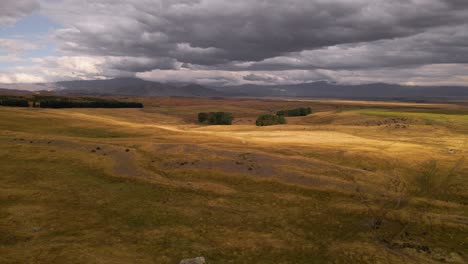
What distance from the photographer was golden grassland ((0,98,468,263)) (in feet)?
94.3

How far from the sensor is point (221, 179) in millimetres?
50938

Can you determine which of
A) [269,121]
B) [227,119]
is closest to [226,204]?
[269,121]

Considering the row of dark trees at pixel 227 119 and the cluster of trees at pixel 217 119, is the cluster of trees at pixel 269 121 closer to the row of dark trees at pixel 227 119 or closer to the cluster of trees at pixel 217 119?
the row of dark trees at pixel 227 119

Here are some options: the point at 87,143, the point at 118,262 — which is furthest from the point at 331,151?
the point at 118,262

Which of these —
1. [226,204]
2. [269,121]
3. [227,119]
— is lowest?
[226,204]

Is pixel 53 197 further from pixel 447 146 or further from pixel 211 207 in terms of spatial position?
pixel 447 146

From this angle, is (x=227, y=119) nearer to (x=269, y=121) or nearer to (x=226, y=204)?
(x=269, y=121)

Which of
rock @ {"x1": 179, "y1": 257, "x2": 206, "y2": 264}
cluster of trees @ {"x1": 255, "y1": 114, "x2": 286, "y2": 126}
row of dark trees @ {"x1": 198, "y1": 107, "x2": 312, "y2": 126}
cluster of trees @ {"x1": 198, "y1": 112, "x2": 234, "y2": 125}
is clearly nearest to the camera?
rock @ {"x1": 179, "y1": 257, "x2": 206, "y2": 264}

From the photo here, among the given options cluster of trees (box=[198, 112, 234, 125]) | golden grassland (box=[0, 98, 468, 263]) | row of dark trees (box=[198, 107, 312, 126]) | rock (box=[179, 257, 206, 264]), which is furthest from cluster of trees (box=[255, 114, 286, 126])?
rock (box=[179, 257, 206, 264])

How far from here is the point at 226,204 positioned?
4081 cm

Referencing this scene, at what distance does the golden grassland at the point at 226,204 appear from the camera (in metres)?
28.7

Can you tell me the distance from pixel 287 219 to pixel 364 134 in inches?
3536

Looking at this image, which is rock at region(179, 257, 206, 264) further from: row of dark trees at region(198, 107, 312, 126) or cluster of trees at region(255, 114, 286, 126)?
row of dark trees at region(198, 107, 312, 126)

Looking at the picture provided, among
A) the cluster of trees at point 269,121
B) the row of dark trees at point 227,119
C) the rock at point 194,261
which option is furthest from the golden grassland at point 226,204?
the row of dark trees at point 227,119
